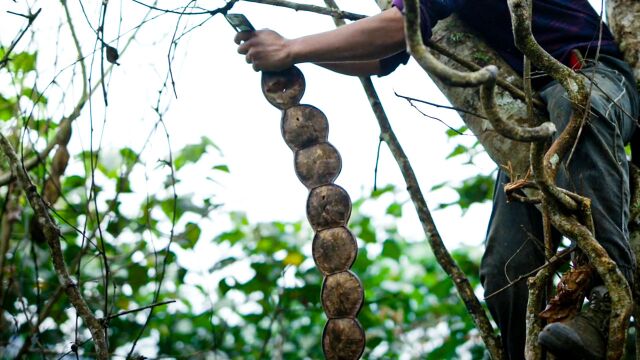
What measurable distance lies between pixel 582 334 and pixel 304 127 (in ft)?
3.64

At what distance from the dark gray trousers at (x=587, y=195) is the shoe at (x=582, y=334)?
0.15 m

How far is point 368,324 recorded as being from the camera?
4465mm

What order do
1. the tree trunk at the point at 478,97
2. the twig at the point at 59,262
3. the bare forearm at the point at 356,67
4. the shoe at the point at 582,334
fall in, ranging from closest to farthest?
the shoe at the point at 582,334
the twig at the point at 59,262
the tree trunk at the point at 478,97
the bare forearm at the point at 356,67

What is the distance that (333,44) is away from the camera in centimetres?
268

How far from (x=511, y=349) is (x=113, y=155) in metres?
2.25

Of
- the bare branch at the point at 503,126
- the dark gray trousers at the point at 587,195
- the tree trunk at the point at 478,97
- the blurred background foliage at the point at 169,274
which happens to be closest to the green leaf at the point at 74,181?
the blurred background foliage at the point at 169,274

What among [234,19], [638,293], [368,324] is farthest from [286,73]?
[368,324]

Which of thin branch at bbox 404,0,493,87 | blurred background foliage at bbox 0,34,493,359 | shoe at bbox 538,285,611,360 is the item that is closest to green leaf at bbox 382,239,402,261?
blurred background foliage at bbox 0,34,493,359

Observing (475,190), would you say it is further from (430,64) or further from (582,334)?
(430,64)

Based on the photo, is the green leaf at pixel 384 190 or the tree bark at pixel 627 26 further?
the green leaf at pixel 384 190

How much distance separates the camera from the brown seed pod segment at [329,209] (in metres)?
2.67

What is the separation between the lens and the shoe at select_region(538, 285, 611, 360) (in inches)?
81.6

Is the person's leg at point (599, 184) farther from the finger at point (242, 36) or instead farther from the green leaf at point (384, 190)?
the green leaf at point (384, 190)

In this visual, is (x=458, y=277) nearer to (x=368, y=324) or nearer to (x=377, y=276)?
(x=368, y=324)
